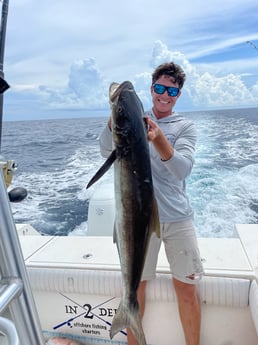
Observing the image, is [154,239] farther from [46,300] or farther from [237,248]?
[46,300]

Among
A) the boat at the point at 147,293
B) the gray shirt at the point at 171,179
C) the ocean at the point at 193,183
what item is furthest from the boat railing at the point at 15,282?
the ocean at the point at 193,183

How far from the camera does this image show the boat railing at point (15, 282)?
74 centimetres

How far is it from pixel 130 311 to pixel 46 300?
967mm

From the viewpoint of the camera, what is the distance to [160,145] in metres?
1.31

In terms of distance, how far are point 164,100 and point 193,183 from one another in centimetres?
435

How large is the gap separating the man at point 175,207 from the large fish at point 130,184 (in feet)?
1.32

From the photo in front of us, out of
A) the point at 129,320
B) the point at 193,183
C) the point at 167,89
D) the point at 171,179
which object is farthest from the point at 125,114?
the point at 193,183

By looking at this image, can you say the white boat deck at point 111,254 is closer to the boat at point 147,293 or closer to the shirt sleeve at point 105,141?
the boat at point 147,293

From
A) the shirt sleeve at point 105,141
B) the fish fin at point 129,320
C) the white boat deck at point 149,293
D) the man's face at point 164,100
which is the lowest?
the white boat deck at point 149,293

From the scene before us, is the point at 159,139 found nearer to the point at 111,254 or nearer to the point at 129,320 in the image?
the point at 129,320

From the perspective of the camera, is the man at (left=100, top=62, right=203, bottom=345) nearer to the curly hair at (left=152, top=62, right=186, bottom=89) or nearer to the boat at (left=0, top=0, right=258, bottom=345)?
the curly hair at (left=152, top=62, right=186, bottom=89)

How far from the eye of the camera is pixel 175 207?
1787 millimetres

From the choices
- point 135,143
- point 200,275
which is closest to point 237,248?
point 200,275

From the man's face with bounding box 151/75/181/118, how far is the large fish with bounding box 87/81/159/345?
0.52m
